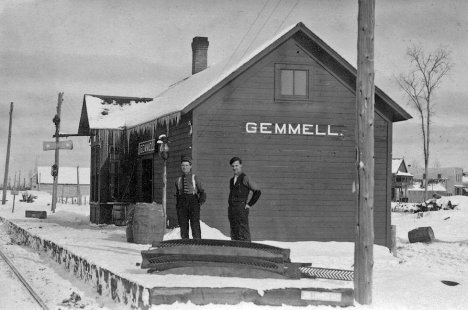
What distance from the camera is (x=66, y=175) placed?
9250 cm

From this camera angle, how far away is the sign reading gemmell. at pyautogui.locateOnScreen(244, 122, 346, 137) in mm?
16141

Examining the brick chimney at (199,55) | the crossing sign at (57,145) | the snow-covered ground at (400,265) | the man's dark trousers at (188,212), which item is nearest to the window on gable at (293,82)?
the snow-covered ground at (400,265)

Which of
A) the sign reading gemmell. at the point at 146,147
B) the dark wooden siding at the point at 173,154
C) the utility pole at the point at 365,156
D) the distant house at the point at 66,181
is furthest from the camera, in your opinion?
the distant house at the point at 66,181

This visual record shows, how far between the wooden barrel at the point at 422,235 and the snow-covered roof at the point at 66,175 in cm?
7550

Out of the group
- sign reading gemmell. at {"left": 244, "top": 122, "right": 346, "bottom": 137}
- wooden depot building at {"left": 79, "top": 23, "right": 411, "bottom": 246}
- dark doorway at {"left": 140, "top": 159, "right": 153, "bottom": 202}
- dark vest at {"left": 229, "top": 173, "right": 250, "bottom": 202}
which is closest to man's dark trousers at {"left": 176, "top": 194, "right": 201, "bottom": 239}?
dark vest at {"left": 229, "top": 173, "right": 250, "bottom": 202}

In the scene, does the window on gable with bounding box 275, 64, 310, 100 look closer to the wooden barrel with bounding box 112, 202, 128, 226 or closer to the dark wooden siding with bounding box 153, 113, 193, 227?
the dark wooden siding with bounding box 153, 113, 193, 227

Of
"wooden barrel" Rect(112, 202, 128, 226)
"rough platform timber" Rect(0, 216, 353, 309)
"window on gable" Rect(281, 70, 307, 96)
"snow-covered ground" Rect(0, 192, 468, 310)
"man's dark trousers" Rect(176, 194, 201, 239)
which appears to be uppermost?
"window on gable" Rect(281, 70, 307, 96)

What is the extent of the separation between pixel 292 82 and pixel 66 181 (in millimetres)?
78393

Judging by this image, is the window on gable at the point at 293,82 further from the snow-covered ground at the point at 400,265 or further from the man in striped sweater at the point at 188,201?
the man in striped sweater at the point at 188,201

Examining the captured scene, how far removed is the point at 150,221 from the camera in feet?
46.4

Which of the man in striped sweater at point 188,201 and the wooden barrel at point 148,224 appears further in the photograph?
the wooden barrel at point 148,224

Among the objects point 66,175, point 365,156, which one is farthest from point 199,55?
point 66,175

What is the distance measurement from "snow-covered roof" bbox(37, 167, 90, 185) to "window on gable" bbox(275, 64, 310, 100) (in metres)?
77.0

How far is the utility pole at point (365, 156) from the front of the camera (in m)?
7.51
